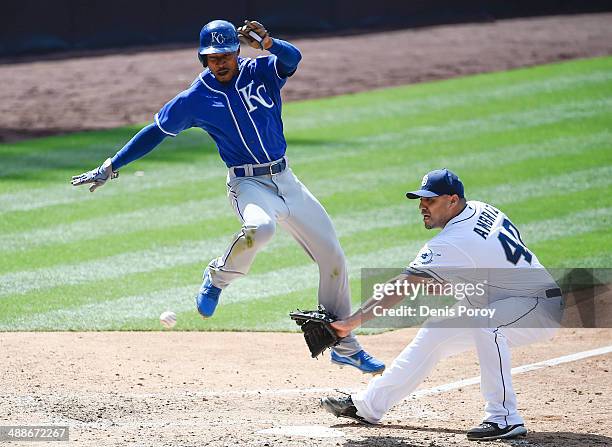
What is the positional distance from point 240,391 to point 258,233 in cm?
116

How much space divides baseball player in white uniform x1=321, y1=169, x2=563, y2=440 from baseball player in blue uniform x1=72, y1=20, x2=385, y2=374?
2.82 ft

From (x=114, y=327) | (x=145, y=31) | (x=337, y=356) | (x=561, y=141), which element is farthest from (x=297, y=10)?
(x=337, y=356)

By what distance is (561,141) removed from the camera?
13695mm

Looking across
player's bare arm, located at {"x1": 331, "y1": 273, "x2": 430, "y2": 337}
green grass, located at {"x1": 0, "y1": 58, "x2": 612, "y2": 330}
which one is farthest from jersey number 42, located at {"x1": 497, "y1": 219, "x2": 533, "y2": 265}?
green grass, located at {"x1": 0, "y1": 58, "x2": 612, "y2": 330}

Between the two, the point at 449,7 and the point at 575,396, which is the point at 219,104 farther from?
the point at 449,7

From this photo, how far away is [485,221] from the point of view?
5637 mm

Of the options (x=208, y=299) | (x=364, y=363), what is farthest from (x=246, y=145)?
(x=364, y=363)

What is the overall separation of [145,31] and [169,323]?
15306 millimetres

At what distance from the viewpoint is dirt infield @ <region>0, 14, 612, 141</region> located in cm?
1602

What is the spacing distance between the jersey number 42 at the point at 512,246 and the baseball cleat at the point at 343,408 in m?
1.18

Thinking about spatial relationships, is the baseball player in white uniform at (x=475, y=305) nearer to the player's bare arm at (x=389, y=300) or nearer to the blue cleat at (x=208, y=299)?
the player's bare arm at (x=389, y=300)

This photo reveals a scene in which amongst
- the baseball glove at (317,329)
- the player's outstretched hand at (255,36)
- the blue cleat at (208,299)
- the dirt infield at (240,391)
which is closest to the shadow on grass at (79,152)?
the dirt infield at (240,391)

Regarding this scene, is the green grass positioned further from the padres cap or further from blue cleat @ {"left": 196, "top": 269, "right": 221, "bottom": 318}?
the padres cap

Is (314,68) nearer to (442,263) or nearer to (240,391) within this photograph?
(240,391)
